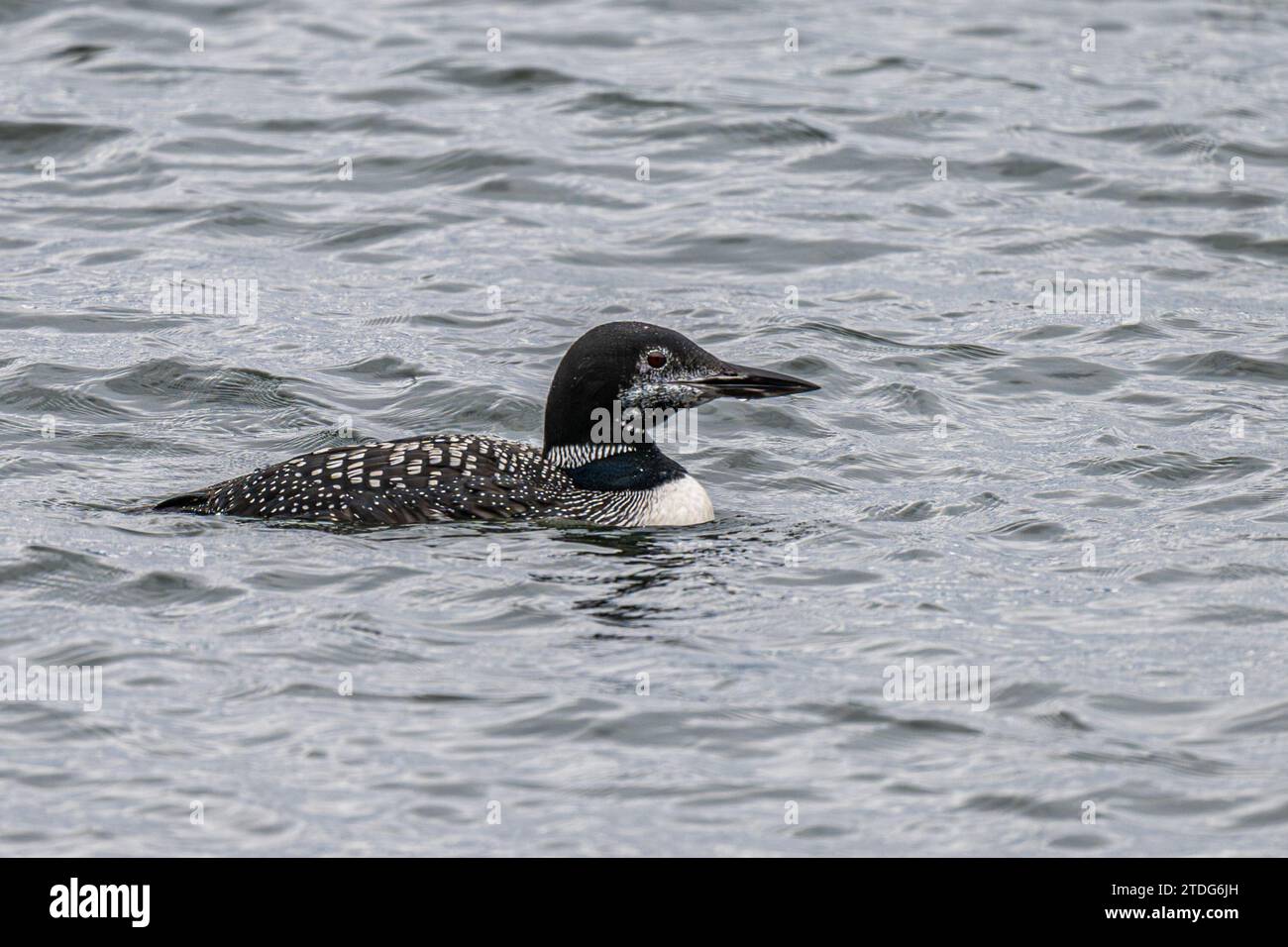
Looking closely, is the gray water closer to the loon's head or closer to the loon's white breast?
the loon's white breast

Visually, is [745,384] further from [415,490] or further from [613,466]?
[415,490]

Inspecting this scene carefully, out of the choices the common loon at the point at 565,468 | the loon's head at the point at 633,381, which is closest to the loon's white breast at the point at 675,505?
the common loon at the point at 565,468

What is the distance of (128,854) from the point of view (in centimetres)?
532

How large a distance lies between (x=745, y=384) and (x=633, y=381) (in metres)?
0.44

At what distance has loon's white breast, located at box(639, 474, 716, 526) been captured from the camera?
7863 mm

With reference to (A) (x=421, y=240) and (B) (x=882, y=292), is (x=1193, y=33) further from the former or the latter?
(A) (x=421, y=240)

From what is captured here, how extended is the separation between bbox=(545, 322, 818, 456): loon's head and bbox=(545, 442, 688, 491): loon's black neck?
0.03 meters

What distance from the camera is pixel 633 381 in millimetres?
7852

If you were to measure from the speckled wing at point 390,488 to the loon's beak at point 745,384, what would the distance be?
2.34ft

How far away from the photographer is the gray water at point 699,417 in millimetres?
5805

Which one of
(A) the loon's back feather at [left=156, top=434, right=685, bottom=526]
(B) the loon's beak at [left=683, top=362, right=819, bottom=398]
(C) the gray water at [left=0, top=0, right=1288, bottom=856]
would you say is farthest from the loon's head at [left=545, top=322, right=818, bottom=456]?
(C) the gray water at [left=0, top=0, right=1288, bottom=856]
